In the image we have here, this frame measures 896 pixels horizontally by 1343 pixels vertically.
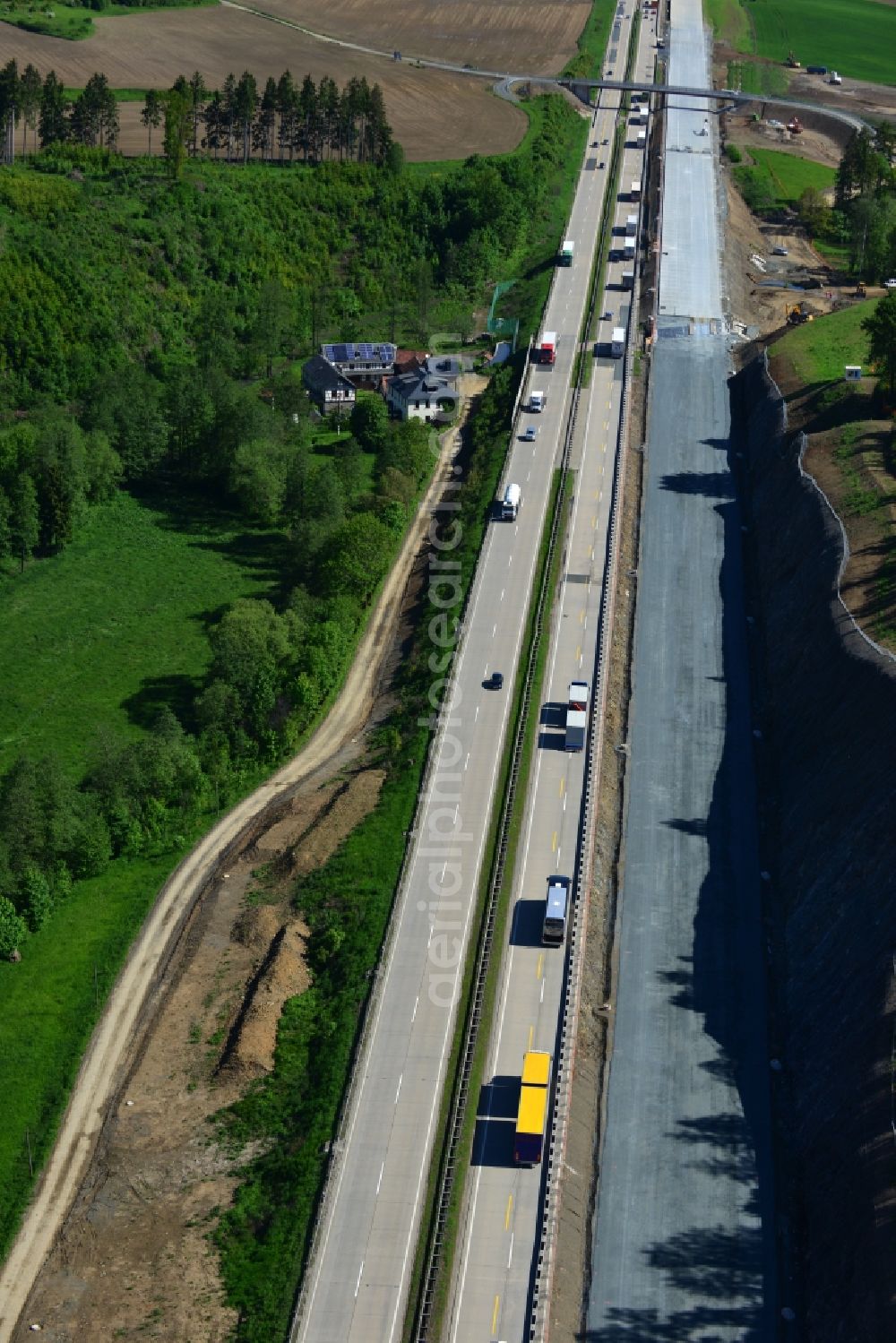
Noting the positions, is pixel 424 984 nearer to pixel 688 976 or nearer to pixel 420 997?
pixel 420 997

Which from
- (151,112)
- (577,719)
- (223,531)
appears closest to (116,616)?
(223,531)

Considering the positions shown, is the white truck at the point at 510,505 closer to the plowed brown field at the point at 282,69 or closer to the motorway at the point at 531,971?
the motorway at the point at 531,971

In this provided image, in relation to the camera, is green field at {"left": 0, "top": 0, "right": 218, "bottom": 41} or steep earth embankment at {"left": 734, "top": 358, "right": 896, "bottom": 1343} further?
green field at {"left": 0, "top": 0, "right": 218, "bottom": 41}

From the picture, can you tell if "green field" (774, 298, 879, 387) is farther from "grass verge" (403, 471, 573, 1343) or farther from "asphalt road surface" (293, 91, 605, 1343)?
"grass verge" (403, 471, 573, 1343)

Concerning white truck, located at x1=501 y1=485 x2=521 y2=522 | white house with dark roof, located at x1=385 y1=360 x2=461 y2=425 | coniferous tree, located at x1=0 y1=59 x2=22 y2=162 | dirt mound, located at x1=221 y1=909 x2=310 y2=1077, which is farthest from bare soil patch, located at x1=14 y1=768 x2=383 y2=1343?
coniferous tree, located at x1=0 y1=59 x2=22 y2=162

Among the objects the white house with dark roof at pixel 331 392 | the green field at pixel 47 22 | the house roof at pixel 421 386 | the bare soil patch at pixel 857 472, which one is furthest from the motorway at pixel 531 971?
the green field at pixel 47 22

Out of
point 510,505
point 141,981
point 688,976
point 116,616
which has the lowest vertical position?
point 141,981
